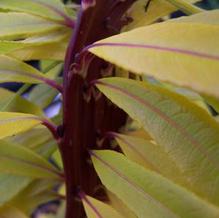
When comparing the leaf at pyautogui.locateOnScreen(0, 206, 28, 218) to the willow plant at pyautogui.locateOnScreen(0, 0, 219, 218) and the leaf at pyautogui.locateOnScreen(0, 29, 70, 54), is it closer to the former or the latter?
the willow plant at pyautogui.locateOnScreen(0, 0, 219, 218)

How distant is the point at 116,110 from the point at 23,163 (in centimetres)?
12

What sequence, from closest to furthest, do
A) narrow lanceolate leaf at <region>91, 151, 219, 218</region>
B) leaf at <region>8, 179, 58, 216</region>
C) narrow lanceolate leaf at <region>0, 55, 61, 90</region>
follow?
1. narrow lanceolate leaf at <region>91, 151, 219, 218</region>
2. narrow lanceolate leaf at <region>0, 55, 61, 90</region>
3. leaf at <region>8, 179, 58, 216</region>

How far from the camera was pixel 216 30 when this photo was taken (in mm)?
315

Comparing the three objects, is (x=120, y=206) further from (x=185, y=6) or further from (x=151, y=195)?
(x=185, y=6)

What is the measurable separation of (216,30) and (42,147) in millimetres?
358

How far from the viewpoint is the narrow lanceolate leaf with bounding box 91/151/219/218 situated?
0.40m

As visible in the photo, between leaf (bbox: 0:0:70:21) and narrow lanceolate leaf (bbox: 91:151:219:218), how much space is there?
18 cm

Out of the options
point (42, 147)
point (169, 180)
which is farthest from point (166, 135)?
point (42, 147)

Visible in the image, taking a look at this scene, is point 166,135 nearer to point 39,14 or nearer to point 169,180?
point 169,180

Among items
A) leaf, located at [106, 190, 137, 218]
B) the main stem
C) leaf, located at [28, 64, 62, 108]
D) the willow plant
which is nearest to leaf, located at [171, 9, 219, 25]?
the willow plant

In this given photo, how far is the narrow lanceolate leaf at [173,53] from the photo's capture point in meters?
0.29

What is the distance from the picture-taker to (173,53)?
0.31 meters

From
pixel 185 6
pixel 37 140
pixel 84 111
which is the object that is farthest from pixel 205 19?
pixel 37 140

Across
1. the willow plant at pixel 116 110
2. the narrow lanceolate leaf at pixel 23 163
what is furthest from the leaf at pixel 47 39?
the narrow lanceolate leaf at pixel 23 163
